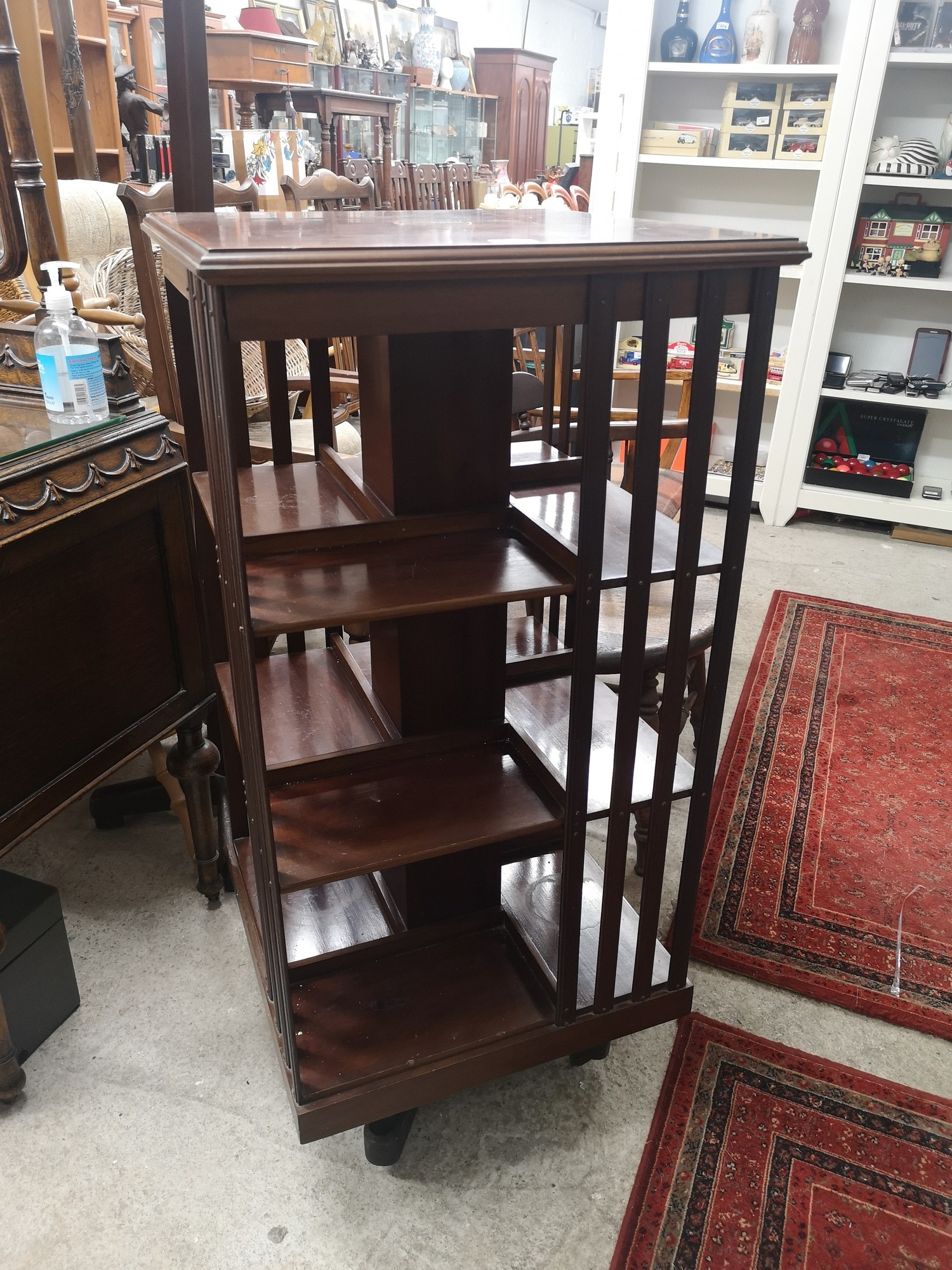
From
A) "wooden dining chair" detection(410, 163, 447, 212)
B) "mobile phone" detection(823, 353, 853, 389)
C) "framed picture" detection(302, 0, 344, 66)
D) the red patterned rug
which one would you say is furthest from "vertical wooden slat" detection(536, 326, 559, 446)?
"framed picture" detection(302, 0, 344, 66)

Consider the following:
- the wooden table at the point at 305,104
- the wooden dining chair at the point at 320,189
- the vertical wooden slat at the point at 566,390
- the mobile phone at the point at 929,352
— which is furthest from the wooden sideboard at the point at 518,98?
the vertical wooden slat at the point at 566,390

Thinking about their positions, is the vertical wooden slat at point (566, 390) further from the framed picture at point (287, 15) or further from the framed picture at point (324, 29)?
the framed picture at point (324, 29)

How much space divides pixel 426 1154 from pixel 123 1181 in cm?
44

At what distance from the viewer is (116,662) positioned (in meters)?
1.57

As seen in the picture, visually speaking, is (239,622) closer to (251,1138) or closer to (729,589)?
(729,589)

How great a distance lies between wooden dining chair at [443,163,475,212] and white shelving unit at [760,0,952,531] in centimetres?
174

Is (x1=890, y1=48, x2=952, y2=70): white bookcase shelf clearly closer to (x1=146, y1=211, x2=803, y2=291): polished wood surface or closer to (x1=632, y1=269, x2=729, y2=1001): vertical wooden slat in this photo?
(x1=146, y1=211, x2=803, y2=291): polished wood surface

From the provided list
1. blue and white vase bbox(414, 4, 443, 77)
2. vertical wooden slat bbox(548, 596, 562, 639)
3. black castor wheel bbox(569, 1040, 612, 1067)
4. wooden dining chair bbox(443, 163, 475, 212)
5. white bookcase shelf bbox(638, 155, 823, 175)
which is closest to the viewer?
black castor wheel bbox(569, 1040, 612, 1067)

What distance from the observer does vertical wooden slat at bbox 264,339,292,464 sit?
5.08 feet

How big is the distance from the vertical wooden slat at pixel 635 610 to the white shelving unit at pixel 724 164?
270cm

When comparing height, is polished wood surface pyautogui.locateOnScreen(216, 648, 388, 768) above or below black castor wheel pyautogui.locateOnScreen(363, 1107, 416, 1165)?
above

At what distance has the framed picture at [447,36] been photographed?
8070 mm

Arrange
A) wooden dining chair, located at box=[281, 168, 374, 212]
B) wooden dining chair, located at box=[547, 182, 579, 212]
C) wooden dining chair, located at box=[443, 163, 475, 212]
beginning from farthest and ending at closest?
wooden dining chair, located at box=[547, 182, 579, 212]
wooden dining chair, located at box=[443, 163, 475, 212]
wooden dining chair, located at box=[281, 168, 374, 212]

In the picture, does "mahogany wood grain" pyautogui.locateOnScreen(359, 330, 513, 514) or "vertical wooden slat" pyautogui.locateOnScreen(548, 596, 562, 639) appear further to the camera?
"vertical wooden slat" pyautogui.locateOnScreen(548, 596, 562, 639)
